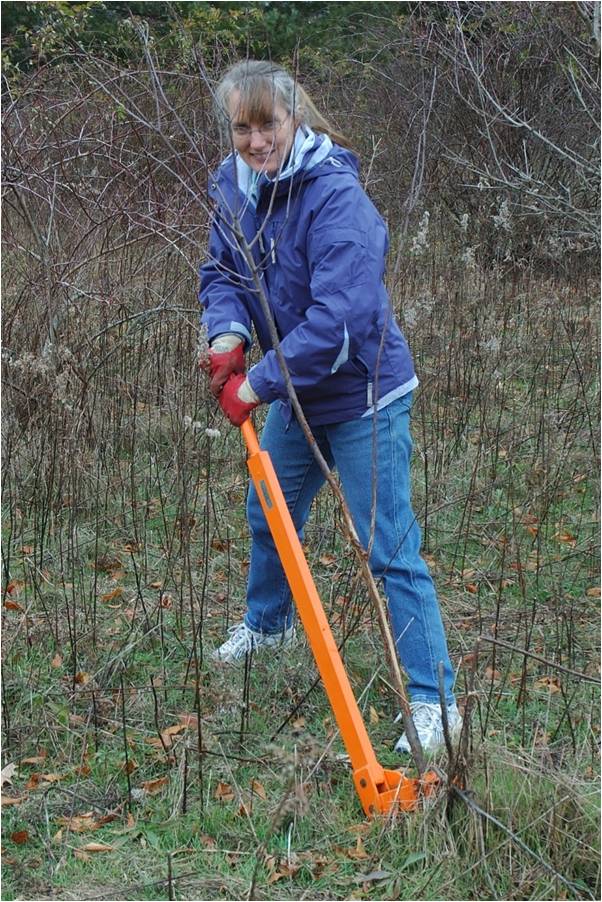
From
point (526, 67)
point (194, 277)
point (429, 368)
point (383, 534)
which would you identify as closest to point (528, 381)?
point (429, 368)

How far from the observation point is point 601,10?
10.0 ft

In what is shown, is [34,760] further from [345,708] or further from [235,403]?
[235,403]

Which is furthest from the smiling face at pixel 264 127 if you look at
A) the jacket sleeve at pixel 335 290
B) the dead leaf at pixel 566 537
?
the dead leaf at pixel 566 537

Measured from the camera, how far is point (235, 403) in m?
2.69

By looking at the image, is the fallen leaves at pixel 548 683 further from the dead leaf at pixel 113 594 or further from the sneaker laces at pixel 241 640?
the dead leaf at pixel 113 594

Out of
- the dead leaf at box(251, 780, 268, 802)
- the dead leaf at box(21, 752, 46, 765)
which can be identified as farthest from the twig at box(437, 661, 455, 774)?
the dead leaf at box(21, 752, 46, 765)

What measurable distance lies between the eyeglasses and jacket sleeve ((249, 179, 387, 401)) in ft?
0.66

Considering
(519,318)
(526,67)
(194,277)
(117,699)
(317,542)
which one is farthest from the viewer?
(526,67)

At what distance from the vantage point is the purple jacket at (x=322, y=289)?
2.47 metres

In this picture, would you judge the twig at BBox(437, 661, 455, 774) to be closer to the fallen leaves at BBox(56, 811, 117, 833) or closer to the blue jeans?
the blue jeans

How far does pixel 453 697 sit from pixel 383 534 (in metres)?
0.47

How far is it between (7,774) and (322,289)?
1.47 meters

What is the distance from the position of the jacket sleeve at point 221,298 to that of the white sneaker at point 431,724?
42.7 inches

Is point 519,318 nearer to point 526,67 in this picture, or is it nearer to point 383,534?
point 526,67
